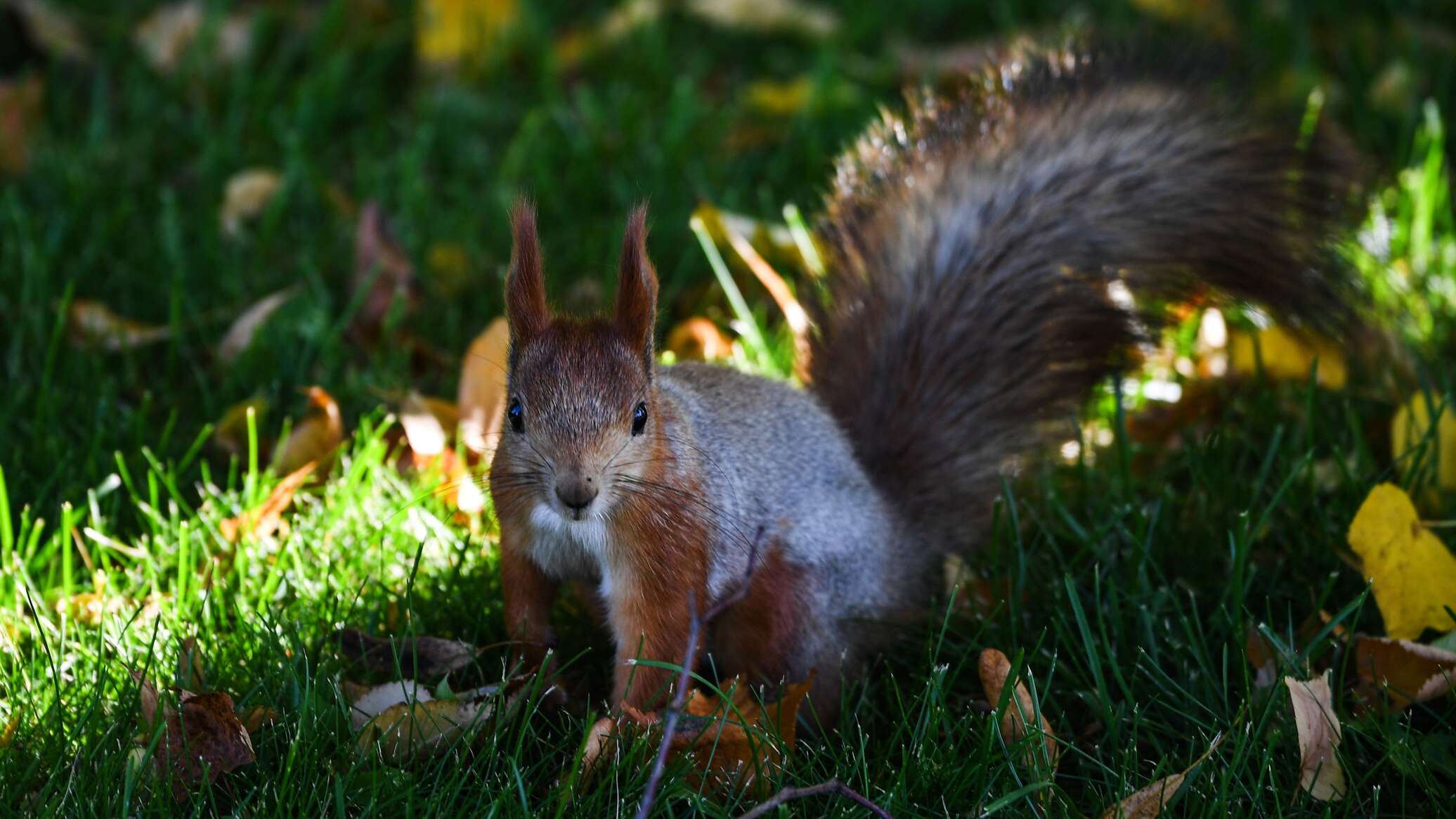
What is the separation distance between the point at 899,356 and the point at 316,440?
2.81 feet

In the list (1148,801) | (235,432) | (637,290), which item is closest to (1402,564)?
(1148,801)

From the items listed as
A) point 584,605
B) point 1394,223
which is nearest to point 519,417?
point 584,605

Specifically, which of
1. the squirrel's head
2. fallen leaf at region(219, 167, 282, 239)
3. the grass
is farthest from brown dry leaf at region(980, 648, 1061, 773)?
fallen leaf at region(219, 167, 282, 239)

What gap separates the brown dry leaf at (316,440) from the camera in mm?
2199

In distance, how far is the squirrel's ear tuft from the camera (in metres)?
1.65

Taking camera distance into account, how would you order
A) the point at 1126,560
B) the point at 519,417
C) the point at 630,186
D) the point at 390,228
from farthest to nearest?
the point at 630,186, the point at 390,228, the point at 1126,560, the point at 519,417

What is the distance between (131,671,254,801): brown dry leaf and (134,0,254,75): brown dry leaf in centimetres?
208

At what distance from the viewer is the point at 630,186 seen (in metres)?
2.98

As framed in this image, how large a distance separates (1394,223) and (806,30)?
1.43 meters

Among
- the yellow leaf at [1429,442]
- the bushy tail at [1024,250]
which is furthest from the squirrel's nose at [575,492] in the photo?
the yellow leaf at [1429,442]

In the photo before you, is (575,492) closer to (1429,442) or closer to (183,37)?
(1429,442)

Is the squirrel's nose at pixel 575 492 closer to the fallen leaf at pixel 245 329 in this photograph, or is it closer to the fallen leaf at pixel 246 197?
the fallen leaf at pixel 245 329

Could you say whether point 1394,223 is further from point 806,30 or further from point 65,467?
point 65,467

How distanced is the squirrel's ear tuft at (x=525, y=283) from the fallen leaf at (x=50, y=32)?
2.00 metres
